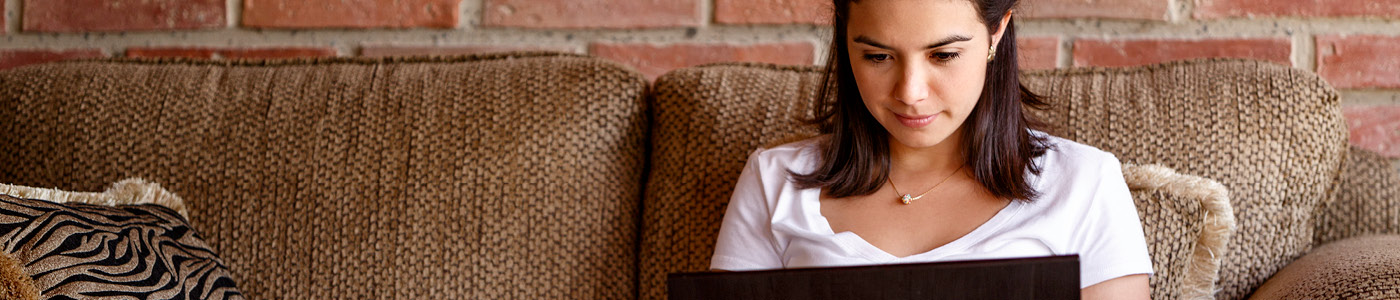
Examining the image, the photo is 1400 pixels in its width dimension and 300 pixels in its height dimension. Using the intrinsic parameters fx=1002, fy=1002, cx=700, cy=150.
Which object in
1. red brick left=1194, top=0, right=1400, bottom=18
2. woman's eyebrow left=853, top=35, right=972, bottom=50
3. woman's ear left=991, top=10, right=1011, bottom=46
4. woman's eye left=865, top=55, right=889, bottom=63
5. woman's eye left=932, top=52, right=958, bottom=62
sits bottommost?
woman's eye left=865, top=55, right=889, bottom=63

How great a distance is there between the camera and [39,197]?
0.90 metres

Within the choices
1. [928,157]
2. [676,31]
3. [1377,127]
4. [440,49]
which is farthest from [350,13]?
[1377,127]

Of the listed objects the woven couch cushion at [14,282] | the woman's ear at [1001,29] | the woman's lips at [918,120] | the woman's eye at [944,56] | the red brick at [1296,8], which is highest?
the red brick at [1296,8]

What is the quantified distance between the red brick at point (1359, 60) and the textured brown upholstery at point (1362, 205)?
22cm

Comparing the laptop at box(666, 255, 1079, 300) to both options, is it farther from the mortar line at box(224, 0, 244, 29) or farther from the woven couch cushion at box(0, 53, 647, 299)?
the mortar line at box(224, 0, 244, 29)

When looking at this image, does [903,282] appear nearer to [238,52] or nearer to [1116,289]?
[1116,289]

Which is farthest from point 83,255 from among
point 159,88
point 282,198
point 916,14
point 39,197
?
point 916,14

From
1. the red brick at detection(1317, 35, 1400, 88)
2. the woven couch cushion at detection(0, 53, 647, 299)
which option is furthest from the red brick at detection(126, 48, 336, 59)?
the red brick at detection(1317, 35, 1400, 88)

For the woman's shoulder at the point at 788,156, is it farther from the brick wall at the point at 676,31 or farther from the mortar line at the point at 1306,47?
the mortar line at the point at 1306,47

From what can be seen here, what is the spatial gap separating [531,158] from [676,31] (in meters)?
0.36

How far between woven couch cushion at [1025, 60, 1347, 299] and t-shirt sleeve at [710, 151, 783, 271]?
304 mm

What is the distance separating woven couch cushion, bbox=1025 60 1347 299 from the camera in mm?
944

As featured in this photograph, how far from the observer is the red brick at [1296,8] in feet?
3.92

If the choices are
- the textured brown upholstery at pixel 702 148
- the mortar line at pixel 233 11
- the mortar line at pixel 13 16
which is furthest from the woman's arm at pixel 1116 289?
the mortar line at pixel 13 16
